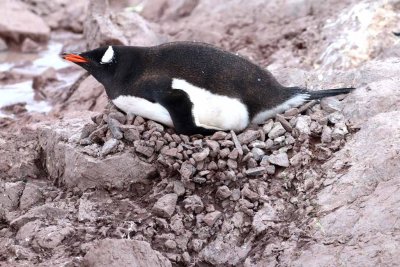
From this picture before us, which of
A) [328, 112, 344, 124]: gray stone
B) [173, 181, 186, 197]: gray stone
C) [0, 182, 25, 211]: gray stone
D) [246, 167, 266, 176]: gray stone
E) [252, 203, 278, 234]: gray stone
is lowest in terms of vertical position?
[0, 182, 25, 211]: gray stone

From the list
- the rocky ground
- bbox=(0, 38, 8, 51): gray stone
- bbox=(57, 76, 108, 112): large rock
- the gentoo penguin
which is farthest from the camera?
bbox=(0, 38, 8, 51): gray stone

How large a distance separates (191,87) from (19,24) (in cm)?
488

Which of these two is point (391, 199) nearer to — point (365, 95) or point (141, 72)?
point (365, 95)

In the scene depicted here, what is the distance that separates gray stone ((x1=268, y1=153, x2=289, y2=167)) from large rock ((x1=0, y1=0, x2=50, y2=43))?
516cm

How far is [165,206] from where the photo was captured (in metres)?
3.90

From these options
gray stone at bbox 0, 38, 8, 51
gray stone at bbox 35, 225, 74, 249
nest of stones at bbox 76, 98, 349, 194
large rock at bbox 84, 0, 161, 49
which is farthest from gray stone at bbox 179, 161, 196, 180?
gray stone at bbox 0, 38, 8, 51

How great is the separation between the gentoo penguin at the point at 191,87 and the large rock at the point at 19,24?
13.6ft

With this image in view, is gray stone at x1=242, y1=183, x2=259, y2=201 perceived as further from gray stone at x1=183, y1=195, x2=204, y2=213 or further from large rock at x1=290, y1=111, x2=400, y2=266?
large rock at x1=290, y1=111, x2=400, y2=266

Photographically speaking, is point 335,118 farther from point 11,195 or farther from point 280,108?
point 11,195

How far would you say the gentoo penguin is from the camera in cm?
420

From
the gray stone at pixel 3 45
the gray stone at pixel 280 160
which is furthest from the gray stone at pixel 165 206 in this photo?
the gray stone at pixel 3 45

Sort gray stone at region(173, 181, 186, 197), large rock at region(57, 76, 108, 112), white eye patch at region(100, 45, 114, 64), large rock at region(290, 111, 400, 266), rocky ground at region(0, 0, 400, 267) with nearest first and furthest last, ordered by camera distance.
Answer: large rock at region(290, 111, 400, 266) < rocky ground at region(0, 0, 400, 267) < gray stone at region(173, 181, 186, 197) < white eye patch at region(100, 45, 114, 64) < large rock at region(57, 76, 108, 112)

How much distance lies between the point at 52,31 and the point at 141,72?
Answer: 16.9 feet

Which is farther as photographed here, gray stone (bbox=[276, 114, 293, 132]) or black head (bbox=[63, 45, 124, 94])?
black head (bbox=[63, 45, 124, 94])
